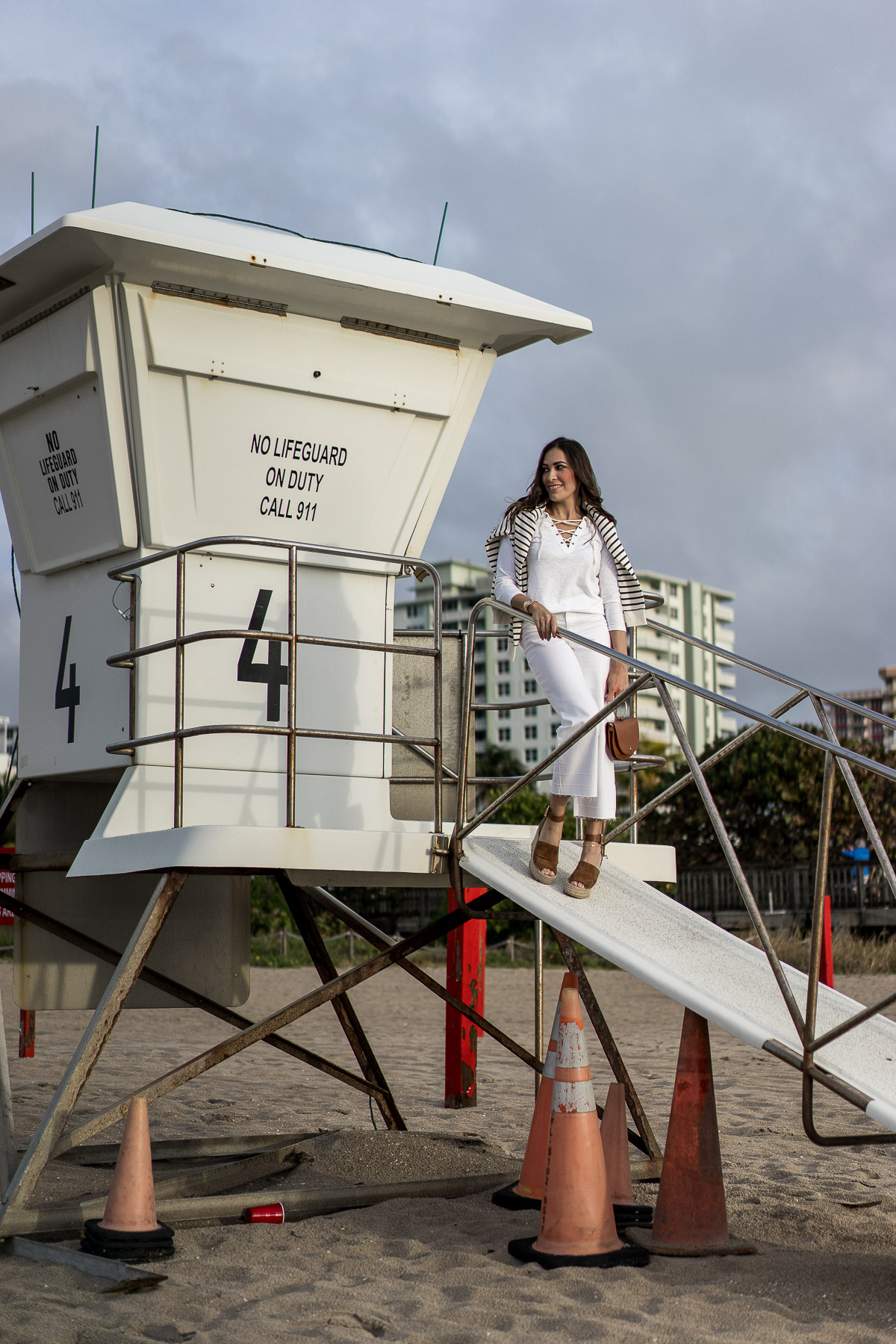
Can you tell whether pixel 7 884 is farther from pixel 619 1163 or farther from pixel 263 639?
pixel 619 1163

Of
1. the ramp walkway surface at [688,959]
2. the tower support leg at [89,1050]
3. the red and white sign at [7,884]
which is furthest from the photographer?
the red and white sign at [7,884]

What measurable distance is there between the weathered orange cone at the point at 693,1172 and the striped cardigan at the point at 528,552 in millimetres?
1813

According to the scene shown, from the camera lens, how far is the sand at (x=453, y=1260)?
418 cm

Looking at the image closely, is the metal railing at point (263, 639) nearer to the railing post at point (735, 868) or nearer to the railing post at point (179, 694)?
Answer: the railing post at point (179, 694)

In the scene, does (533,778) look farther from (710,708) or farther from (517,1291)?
(710,708)

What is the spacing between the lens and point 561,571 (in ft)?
19.0

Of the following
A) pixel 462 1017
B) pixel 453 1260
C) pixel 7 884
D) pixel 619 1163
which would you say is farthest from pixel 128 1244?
pixel 462 1017

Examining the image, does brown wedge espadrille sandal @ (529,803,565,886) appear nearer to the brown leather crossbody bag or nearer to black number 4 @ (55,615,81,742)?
the brown leather crossbody bag

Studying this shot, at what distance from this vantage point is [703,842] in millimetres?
33812

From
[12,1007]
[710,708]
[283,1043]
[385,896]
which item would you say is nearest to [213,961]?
[283,1043]

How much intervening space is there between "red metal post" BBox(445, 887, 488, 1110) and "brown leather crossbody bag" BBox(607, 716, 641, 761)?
11.8ft

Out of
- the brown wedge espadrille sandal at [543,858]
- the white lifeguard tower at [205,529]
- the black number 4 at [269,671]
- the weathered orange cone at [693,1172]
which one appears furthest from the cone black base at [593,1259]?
the black number 4 at [269,671]

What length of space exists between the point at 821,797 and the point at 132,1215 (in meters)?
2.93

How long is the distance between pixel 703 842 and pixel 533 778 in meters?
28.8
